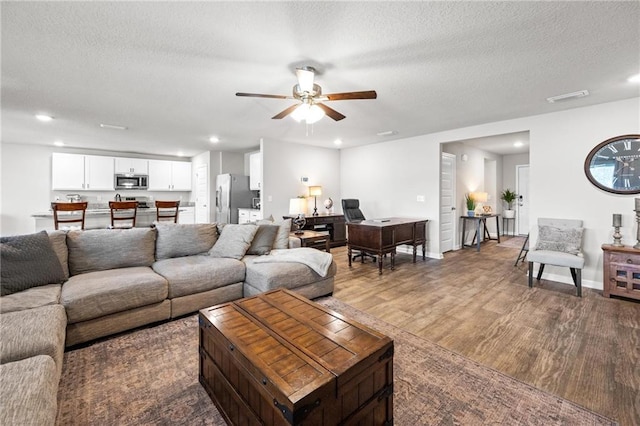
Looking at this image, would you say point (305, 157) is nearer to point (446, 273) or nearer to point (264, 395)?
point (446, 273)

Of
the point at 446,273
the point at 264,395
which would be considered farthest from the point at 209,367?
the point at 446,273

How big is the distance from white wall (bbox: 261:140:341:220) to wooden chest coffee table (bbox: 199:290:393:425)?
4.29 m

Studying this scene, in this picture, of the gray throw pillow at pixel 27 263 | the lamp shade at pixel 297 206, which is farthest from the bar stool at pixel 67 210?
the lamp shade at pixel 297 206

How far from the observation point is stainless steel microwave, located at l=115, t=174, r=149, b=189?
7.04 metres

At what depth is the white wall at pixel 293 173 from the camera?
593 cm

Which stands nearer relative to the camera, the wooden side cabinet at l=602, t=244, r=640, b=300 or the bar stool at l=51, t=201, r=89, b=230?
the wooden side cabinet at l=602, t=244, r=640, b=300

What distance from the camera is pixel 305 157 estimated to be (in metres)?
6.59

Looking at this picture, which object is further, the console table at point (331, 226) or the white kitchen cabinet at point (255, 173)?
the white kitchen cabinet at point (255, 173)

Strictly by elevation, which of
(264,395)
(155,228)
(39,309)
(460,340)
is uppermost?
(155,228)

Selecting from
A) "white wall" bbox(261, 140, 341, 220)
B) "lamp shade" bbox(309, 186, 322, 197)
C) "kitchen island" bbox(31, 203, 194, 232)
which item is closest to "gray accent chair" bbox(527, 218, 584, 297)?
→ "lamp shade" bbox(309, 186, 322, 197)

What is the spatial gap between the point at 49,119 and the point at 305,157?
4439 millimetres

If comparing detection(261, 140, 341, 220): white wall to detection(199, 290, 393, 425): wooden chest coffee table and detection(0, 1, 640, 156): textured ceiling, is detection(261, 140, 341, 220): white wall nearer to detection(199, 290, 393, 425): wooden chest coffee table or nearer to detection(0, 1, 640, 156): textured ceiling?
detection(0, 1, 640, 156): textured ceiling

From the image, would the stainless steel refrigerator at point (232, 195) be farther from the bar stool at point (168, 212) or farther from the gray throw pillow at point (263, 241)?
the gray throw pillow at point (263, 241)

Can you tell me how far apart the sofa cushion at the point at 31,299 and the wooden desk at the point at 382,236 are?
3676mm
